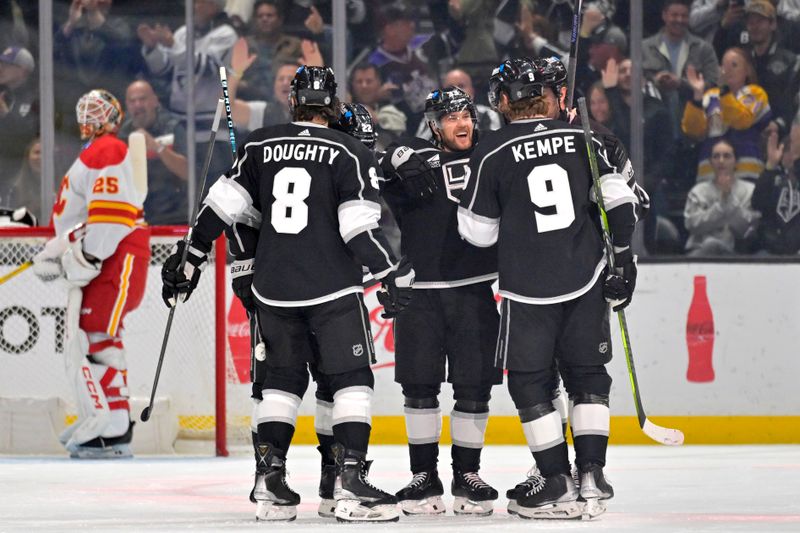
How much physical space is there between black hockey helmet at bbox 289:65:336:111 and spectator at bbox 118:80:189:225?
440 cm

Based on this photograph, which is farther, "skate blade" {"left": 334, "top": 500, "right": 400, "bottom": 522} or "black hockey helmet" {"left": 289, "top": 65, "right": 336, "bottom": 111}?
"black hockey helmet" {"left": 289, "top": 65, "right": 336, "bottom": 111}

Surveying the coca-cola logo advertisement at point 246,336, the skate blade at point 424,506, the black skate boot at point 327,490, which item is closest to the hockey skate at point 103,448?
the coca-cola logo advertisement at point 246,336

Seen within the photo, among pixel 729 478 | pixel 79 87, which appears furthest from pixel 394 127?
pixel 729 478

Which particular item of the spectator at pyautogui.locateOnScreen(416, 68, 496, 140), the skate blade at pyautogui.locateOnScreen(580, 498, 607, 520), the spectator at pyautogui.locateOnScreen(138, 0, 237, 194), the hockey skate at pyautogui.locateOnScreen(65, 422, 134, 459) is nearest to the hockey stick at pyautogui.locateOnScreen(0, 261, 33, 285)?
the hockey skate at pyautogui.locateOnScreen(65, 422, 134, 459)

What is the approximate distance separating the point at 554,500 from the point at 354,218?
97 cm

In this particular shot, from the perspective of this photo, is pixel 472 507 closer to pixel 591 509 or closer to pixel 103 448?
pixel 591 509

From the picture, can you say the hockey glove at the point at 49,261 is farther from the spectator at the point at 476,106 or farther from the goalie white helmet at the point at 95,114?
the spectator at the point at 476,106

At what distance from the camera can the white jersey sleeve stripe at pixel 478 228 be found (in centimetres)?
455

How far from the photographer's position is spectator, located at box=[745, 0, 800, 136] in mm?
8719

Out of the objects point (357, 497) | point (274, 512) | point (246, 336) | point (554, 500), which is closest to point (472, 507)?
point (554, 500)

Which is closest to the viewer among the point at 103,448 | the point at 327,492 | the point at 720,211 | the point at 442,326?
the point at 327,492

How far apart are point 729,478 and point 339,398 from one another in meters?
2.07

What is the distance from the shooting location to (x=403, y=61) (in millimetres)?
8984

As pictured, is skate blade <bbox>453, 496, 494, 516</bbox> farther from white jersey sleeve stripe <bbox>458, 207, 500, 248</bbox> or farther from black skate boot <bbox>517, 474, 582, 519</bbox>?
white jersey sleeve stripe <bbox>458, 207, 500, 248</bbox>
